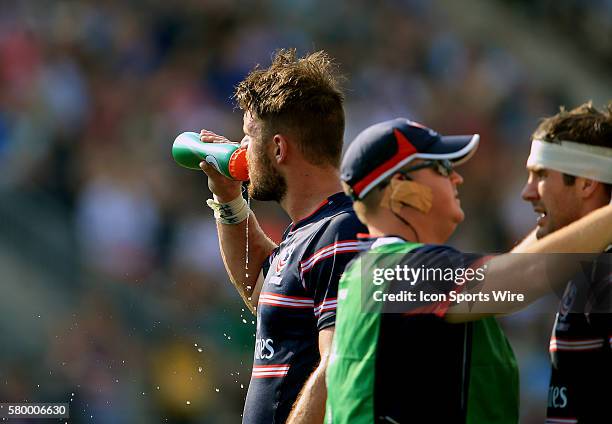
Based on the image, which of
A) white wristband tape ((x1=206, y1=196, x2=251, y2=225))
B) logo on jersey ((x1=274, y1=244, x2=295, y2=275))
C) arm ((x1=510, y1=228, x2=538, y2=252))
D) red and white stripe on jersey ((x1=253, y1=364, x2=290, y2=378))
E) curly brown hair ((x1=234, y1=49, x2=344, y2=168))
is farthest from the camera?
white wristband tape ((x1=206, y1=196, x2=251, y2=225))

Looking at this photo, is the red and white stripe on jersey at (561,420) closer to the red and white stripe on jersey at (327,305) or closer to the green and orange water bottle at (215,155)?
the red and white stripe on jersey at (327,305)

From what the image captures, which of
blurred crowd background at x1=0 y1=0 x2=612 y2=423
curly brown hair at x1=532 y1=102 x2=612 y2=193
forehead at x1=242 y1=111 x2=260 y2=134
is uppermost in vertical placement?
curly brown hair at x1=532 y1=102 x2=612 y2=193

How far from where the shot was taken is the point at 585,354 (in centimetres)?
341

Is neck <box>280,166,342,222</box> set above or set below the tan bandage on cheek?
below

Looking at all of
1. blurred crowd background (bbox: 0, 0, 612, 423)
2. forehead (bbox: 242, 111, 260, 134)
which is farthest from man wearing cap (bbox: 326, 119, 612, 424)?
blurred crowd background (bbox: 0, 0, 612, 423)

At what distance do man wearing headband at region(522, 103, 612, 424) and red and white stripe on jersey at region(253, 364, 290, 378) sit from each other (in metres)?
0.96

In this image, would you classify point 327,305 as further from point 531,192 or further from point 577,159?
point 577,159

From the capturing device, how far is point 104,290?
27.8 feet

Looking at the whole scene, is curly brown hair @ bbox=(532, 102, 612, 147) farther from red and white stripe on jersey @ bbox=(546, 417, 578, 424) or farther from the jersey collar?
red and white stripe on jersey @ bbox=(546, 417, 578, 424)

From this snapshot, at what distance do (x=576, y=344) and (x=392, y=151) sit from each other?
0.86m

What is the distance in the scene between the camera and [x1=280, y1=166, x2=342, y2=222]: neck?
4.21m

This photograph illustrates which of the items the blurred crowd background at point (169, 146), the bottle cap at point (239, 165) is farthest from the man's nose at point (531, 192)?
the blurred crowd background at point (169, 146)

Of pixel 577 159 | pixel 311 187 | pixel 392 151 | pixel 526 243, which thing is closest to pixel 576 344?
pixel 526 243

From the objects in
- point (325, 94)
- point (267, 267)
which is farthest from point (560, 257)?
point (267, 267)
